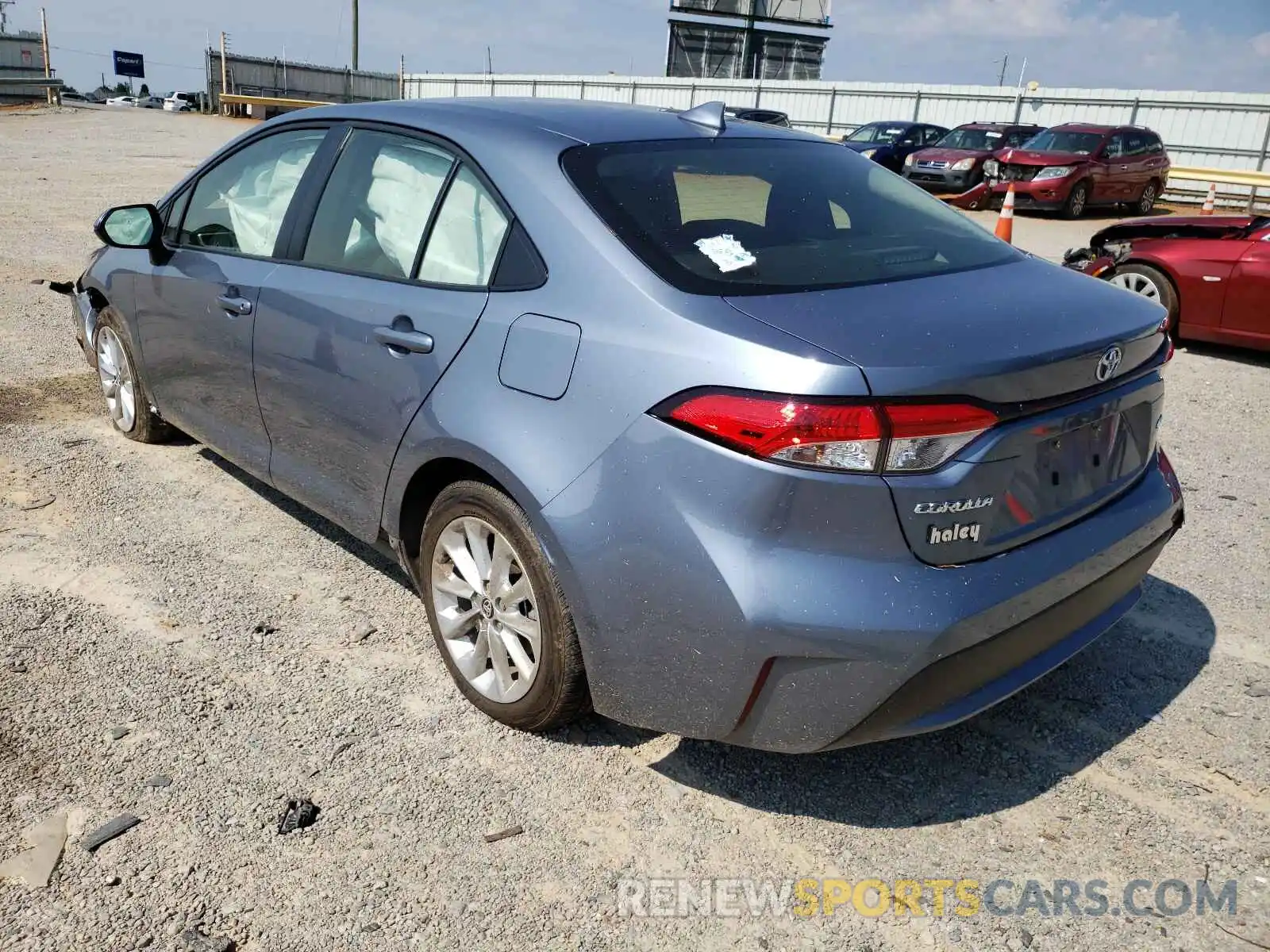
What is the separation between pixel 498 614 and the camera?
2.92m

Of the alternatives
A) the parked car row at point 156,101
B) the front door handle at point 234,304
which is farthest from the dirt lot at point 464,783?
the parked car row at point 156,101

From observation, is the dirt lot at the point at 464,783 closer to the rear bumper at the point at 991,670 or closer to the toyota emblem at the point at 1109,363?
the rear bumper at the point at 991,670

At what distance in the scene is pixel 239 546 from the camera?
4184 mm

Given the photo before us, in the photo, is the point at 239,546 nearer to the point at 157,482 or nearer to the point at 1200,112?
the point at 157,482

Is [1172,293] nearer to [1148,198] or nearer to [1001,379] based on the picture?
[1001,379]

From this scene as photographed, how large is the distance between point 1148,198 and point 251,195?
2157cm

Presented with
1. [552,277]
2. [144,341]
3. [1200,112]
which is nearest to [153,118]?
[1200,112]

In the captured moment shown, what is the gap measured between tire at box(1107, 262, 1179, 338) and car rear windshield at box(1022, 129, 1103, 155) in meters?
12.8

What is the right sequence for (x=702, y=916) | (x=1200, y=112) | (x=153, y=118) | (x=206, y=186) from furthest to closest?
(x=153, y=118) → (x=1200, y=112) → (x=206, y=186) → (x=702, y=916)

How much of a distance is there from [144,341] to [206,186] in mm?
760

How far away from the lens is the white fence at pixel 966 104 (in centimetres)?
2730

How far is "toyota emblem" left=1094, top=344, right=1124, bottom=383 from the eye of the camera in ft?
8.41

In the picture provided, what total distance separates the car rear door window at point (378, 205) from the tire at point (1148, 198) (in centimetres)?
2120

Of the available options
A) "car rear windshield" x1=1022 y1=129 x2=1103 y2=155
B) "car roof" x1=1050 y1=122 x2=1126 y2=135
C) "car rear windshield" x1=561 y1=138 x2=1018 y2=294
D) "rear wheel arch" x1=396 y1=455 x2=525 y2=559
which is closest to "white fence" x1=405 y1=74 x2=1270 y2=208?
"car roof" x1=1050 y1=122 x2=1126 y2=135
